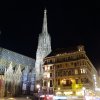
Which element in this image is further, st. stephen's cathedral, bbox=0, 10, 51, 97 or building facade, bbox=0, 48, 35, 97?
st. stephen's cathedral, bbox=0, 10, 51, 97

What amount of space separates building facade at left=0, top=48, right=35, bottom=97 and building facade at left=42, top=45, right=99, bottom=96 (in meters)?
29.3

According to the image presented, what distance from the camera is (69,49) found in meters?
85.4

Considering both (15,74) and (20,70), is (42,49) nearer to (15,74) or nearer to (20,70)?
(20,70)

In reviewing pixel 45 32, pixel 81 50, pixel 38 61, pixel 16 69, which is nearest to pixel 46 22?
pixel 45 32

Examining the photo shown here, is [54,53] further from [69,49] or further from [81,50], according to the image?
[81,50]

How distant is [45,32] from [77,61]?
5273 centimetres

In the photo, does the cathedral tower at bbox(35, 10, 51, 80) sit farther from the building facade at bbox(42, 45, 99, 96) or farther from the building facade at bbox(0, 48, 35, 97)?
the building facade at bbox(42, 45, 99, 96)

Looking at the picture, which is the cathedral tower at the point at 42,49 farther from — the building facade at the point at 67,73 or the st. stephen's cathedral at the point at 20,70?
the building facade at the point at 67,73

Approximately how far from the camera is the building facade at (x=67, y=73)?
74.1 metres

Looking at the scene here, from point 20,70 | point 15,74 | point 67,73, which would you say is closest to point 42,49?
point 20,70

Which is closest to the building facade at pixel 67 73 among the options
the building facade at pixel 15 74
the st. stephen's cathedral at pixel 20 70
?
the st. stephen's cathedral at pixel 20 70

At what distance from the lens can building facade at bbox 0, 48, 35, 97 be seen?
350 ft

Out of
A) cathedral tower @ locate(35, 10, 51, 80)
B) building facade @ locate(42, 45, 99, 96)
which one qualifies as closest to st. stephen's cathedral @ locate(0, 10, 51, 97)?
cathedral tower @ locate(35, 10, 51, 80)

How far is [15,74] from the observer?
116 meters
